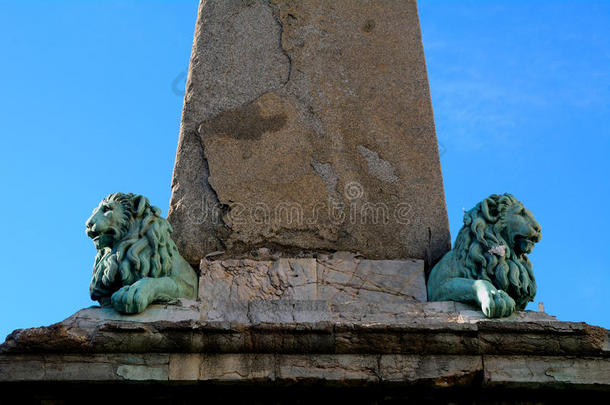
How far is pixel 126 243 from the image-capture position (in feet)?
15.1

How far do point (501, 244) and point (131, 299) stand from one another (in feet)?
5.78

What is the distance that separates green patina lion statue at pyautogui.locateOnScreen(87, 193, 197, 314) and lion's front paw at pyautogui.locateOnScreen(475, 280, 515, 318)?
141 centimetres

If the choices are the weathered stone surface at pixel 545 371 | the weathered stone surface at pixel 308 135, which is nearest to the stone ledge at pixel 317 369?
the weathered stone surface at pixel 545 371

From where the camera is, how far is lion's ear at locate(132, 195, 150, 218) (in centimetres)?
473

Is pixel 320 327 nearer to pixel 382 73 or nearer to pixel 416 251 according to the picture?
pixel 416 251

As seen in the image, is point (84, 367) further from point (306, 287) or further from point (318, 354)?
point (306, 287)

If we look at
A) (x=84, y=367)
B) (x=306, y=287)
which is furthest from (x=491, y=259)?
(x=84, y=367)

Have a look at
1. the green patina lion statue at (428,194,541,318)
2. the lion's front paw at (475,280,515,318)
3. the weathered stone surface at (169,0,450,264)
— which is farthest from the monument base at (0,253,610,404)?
the weathered stone surface at (169,0,450,264)

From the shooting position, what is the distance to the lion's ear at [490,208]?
4.72 meters

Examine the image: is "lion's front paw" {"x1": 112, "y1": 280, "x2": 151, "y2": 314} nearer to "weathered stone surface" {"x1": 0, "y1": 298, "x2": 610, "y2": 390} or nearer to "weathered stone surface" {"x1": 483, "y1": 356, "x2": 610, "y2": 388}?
"weathered stone surface" {"x1": 0, "y1": 298, "x2": 610, "y2": 390}

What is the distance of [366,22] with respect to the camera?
5.89 meters

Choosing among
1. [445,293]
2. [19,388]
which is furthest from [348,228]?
[19,388]

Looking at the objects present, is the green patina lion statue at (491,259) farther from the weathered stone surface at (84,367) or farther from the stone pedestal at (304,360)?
the weathered stone surface at (84,367)

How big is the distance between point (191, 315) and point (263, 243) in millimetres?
674
